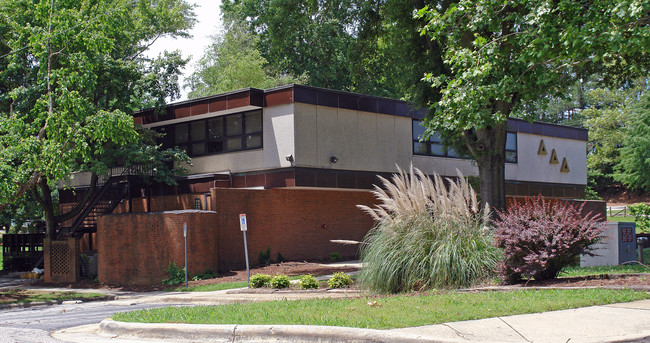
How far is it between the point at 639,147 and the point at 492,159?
39.1 m

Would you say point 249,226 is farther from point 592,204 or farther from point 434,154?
point 592,204

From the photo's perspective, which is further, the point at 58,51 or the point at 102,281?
the point at 102,281

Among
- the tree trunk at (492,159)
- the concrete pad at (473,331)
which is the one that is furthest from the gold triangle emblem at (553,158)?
the concrete pad at (473,331)

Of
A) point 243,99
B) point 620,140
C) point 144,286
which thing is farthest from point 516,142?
point 620,140

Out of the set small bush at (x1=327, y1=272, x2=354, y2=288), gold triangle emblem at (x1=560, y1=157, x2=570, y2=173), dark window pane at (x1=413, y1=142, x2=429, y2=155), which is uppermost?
dark window pane at (x1=413, y1=142, x2=429, y2=155)

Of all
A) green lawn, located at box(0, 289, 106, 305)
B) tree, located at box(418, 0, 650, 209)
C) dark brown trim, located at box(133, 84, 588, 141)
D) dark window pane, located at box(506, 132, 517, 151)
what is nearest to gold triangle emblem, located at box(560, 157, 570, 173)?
dark window pane, located at box(506, 132, 517, 151)

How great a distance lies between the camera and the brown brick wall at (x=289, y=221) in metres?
23.4

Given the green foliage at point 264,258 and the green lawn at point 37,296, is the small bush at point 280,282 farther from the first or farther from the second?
the green foliage at point 264,258

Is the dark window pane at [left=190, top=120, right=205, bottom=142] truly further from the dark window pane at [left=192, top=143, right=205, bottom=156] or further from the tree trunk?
the tree trunk

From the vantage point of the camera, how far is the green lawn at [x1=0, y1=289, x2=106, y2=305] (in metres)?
19.4

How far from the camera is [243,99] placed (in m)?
24.3

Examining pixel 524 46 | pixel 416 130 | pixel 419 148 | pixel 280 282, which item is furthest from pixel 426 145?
pixel 524 46

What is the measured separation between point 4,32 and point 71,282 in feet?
30.2

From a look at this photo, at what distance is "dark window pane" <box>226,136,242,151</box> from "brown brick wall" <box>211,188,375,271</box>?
2.20 metres
